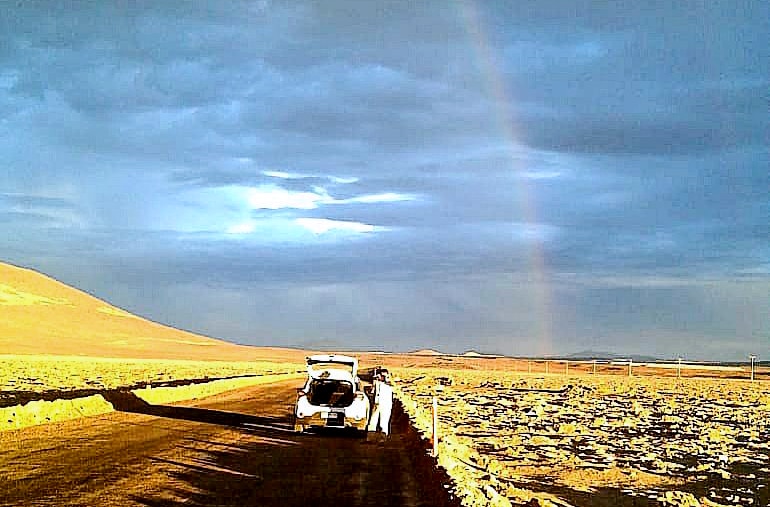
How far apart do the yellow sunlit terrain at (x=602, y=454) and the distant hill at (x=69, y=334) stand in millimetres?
116973

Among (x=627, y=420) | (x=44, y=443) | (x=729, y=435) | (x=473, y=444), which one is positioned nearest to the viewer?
(x=44, y=443)

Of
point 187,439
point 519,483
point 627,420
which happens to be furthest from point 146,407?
point 519,483

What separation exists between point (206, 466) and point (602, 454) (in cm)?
1034

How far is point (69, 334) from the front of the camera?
552 feet

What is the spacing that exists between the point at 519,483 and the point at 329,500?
4.99m

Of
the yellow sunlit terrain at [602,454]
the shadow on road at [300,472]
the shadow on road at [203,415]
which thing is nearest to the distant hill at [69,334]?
the shadow on road at [203,415]

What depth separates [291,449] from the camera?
2098 cm

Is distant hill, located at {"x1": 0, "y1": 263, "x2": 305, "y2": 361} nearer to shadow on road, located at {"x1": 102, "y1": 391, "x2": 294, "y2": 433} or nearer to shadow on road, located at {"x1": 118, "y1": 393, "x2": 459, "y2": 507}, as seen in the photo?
shadow on road, located at {"x1": 102, "y1": 391, "x2": 294, "y2": 433}

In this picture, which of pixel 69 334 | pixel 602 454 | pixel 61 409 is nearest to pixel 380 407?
pixel 602 454

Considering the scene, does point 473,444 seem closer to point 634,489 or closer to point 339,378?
point 339,378

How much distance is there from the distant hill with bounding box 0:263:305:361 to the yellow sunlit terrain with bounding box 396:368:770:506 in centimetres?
11697

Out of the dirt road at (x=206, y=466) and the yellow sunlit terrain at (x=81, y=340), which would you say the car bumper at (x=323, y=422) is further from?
the yellow sunlit terrain at (x=81, y=340)

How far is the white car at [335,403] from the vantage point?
2319 cm

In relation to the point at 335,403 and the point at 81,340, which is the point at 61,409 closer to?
Answer: the point at 335,403
